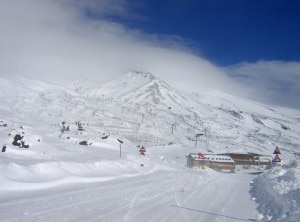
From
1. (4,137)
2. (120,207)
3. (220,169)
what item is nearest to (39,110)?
(220,169)

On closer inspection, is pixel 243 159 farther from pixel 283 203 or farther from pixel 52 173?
pixel 283 203

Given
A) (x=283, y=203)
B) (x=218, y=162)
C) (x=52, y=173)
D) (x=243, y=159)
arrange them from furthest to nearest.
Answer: (x=243, y=159) → (x=218, y=162) → (x=52, y=173) → (x=283, y=203)

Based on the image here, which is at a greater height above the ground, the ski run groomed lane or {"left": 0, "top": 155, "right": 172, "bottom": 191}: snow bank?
{"left": 0, "top": 155, "right": 172, "bottom": 191}: snow bank

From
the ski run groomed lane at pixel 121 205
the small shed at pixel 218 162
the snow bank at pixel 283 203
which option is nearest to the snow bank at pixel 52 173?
the ski run groomed lane at pixel 121 205

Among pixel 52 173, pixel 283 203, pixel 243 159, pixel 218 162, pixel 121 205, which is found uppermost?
pixel 52 173

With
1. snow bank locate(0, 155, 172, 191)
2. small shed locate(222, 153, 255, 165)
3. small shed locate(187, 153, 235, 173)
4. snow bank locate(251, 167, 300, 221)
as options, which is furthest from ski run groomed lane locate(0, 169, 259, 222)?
small shed locate(222, 153, 255, 165)

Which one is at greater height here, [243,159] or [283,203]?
[283,203]

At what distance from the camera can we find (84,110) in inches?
6693

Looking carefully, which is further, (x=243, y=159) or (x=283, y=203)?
(x=243, y=159)

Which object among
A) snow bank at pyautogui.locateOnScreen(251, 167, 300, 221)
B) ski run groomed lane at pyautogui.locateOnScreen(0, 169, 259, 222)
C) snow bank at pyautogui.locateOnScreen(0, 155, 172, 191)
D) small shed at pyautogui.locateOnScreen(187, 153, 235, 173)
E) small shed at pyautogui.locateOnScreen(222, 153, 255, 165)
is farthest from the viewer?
small shed at pyautogui.locateOnScreen(222, 153, 255, 165)

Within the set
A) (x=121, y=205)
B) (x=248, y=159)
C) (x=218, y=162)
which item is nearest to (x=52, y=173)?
(x=121, y=205)

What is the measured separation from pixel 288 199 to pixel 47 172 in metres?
15.1

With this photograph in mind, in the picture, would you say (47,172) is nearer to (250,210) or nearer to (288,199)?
(250,210)

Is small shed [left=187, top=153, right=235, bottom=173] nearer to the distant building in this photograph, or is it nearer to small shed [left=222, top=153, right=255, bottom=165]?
small shed [left=222, top=153, right=255, bottom=165]
